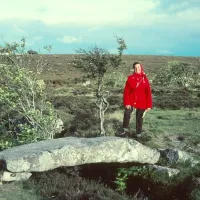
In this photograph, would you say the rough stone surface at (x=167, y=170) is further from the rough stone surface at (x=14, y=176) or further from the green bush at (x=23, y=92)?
the green bush at (x=23, y=92)

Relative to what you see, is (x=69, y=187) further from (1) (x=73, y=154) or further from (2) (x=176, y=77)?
(2) (x=176, y=77)

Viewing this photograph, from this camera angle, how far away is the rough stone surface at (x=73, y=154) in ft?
37.1

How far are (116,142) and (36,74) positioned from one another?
594 centimetres

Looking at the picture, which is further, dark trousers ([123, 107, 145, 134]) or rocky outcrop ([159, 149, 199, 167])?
dark trousers ([123, 107, 145, 134])

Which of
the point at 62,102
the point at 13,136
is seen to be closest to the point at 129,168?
the point at 13,136

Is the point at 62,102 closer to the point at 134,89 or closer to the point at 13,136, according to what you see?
the point at 13,136

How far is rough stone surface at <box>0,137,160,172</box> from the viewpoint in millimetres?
11305

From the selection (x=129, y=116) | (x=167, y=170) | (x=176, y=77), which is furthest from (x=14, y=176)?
(x=176, y=77)

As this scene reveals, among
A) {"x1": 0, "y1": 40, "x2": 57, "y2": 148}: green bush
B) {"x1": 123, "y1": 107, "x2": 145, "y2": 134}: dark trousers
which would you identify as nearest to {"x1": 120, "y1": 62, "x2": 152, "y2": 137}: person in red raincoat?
{"x1": 123, "y1": 107, "x2": 145, "y2": 134}: dark trousers

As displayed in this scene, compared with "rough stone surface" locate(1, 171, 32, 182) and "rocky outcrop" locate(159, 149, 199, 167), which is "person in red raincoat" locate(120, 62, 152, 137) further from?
"rough stone surface" locate(1, 171, 32, 182)

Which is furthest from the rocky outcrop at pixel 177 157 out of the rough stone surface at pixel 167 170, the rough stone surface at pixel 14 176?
the rough stone surface at pixel 14 176

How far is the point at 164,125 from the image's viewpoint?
63.1ft

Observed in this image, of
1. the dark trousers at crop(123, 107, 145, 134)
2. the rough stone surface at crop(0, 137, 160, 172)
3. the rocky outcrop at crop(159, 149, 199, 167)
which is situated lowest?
the rocky outcrop at crop(159, 149, 199, 167)

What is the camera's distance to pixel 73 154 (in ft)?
38.9
